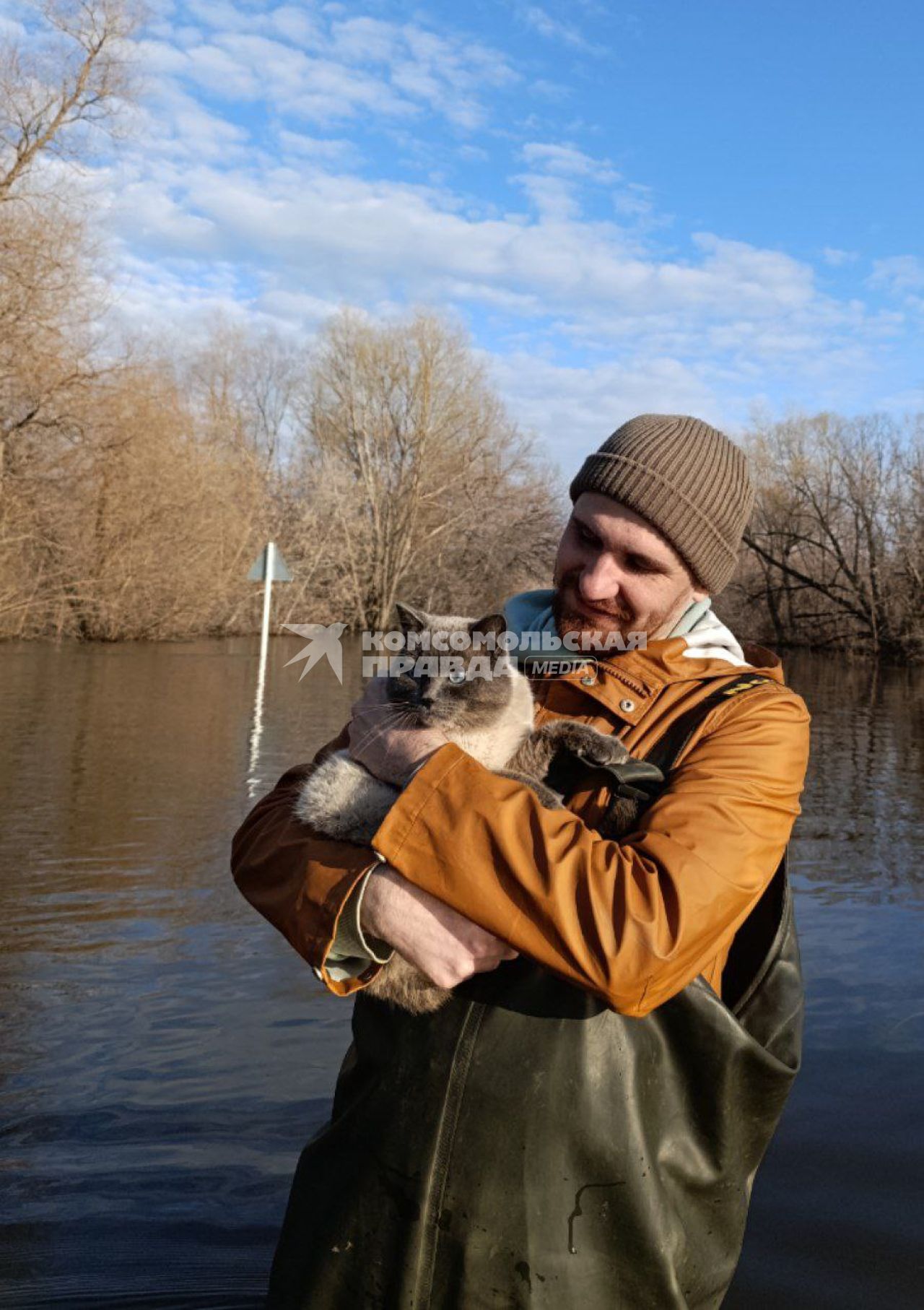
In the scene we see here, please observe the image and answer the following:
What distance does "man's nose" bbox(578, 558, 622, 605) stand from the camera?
7.38ft

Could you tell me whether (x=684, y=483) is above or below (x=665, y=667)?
above

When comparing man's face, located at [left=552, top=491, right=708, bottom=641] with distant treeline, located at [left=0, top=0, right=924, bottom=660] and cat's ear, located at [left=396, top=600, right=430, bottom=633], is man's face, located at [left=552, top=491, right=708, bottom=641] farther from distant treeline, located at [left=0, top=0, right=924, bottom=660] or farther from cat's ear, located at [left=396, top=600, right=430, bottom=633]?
distant treeline, located at [left=0, top=0, right=924, bottom=660]

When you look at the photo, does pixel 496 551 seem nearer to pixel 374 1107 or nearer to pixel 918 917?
pixel 918 917

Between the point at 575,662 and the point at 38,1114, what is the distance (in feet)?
9.85

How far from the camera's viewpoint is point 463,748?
2039mm

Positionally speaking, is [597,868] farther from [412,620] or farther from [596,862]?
[412,620]

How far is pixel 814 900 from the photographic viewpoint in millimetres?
6727

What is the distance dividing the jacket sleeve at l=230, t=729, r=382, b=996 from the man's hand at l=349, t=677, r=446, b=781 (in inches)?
6.4

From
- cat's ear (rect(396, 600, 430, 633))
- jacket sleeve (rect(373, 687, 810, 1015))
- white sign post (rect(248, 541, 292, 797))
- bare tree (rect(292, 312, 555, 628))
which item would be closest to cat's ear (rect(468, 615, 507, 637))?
cat's ear (rect(396, 600, 430, 633))

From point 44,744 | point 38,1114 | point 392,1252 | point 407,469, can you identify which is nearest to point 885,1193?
point 392,1252

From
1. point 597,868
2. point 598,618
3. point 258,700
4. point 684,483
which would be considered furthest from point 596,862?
point 258,700

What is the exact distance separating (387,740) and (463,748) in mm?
177

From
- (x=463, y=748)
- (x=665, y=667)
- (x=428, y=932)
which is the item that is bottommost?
(x=428, y=932)

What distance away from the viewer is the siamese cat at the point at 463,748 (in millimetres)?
1835
